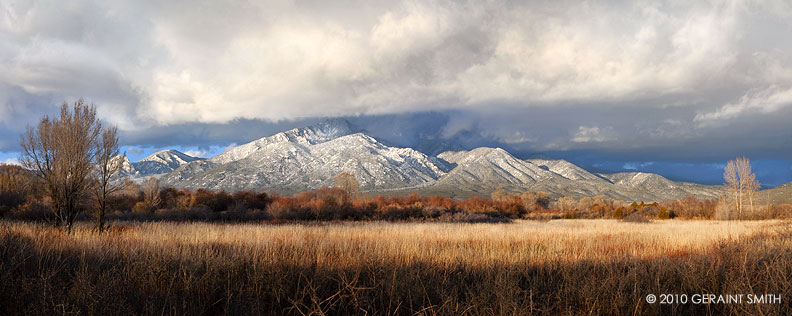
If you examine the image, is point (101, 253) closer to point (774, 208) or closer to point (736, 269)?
point (736, 269)

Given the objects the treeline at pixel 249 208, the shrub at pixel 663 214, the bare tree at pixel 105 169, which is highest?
the bare tree at pixel 105 169

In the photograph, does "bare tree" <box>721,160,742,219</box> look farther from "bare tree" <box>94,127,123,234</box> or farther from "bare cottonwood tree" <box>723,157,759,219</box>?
"bare tree" <box>94,127,123,234</box>

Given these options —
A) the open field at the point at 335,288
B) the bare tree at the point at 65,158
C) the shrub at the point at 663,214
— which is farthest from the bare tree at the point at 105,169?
the shrub at the point at 663,214

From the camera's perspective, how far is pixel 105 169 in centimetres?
1369

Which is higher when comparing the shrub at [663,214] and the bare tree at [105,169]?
the bare tree at [105,169]

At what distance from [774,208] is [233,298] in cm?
7045

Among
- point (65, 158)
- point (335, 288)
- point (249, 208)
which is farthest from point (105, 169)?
point (249, 208)

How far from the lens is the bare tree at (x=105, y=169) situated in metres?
13.2

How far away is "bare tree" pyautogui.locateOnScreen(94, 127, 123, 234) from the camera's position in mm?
13164

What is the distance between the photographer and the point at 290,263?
6633mm

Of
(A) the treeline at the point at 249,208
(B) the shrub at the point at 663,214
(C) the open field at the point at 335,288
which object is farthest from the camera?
(B) the shrub at the point at 663,214

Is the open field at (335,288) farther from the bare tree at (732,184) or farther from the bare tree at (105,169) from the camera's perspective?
the bare tree at (732,184)

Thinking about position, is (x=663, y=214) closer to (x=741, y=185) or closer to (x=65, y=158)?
(x=741, y=185)

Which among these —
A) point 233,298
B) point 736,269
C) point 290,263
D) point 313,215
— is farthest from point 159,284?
point 313,215
